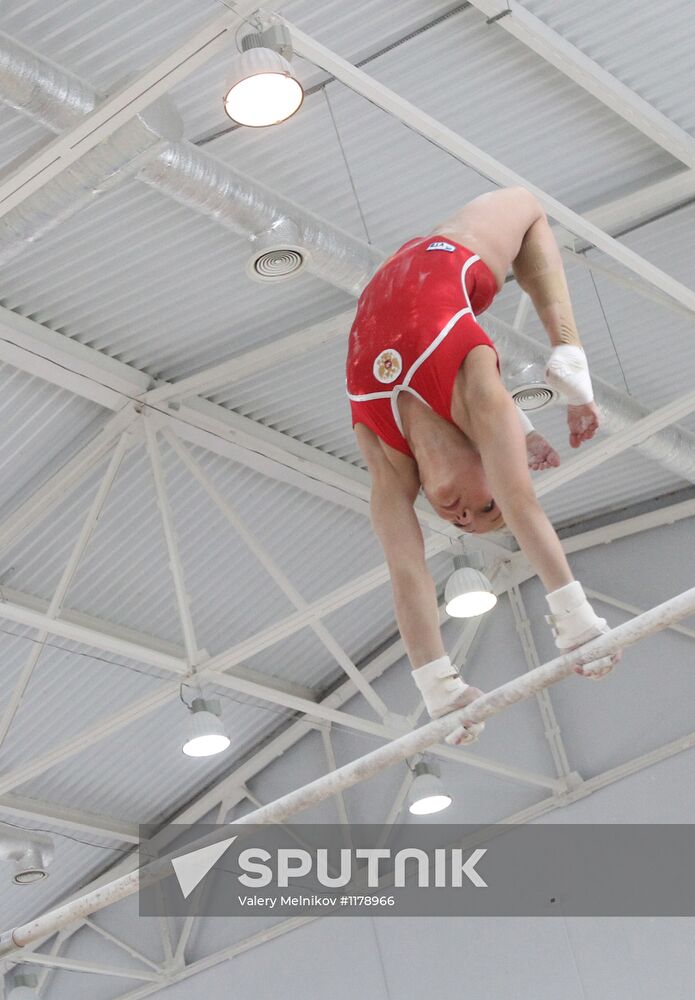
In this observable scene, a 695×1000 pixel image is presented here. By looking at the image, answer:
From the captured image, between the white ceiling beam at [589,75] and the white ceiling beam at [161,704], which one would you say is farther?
the white ceiling beam at [161,704]

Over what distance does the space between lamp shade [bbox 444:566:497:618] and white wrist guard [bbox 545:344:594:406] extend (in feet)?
23.8

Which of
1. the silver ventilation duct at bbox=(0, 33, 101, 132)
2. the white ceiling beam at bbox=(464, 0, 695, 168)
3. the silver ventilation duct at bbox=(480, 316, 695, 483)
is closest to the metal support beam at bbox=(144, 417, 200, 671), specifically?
the silver ventilation duct at bbox=(480, 316, 695, 483)

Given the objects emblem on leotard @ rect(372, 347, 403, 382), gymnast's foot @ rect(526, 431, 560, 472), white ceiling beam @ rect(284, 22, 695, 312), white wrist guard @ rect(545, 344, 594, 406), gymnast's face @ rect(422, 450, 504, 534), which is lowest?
gymnast's face @ rect(422, 450, 504, 534)

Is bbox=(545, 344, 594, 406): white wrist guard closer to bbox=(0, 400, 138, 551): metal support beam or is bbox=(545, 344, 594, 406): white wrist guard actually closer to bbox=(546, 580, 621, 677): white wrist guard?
bbox=(546, 580, 621, 677): white wrist guard

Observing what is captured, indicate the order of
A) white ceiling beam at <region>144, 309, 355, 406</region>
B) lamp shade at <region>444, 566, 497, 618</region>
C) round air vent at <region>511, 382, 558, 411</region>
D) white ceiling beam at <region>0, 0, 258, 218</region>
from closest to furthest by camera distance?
1. white ceiling beam at <region>0, 0, 258, 218</region>
2. round air vent at <region>511, 382, 558, 411</region>
3. white ceiling beam at <region>144, 309, 355, 406</region>
4. lamp shade at <region>444, 566, 497, 618</region>

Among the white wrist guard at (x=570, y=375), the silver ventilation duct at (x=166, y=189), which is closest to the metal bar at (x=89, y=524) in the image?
the silver ventilation duct at (x=166, y=189)

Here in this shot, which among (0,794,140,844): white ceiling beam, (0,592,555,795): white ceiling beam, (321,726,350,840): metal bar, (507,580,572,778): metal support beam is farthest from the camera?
(321,726,350,840): metal bar

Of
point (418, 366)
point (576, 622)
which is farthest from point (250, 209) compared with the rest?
point (576, 622)

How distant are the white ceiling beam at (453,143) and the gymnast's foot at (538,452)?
141 inches

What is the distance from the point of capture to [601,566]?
15.1 m

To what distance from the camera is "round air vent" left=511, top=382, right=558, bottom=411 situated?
412 inches

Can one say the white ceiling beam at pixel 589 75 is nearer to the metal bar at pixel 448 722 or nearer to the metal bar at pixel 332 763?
the metal bar at pixel 448 722

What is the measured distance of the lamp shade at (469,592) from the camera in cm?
1198

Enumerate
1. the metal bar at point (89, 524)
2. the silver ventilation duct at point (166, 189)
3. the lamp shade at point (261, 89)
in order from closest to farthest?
the lamp shade at point (261, 89), the silver ventilation duct at point (166, 189), the metal bar at point (89, 524)
